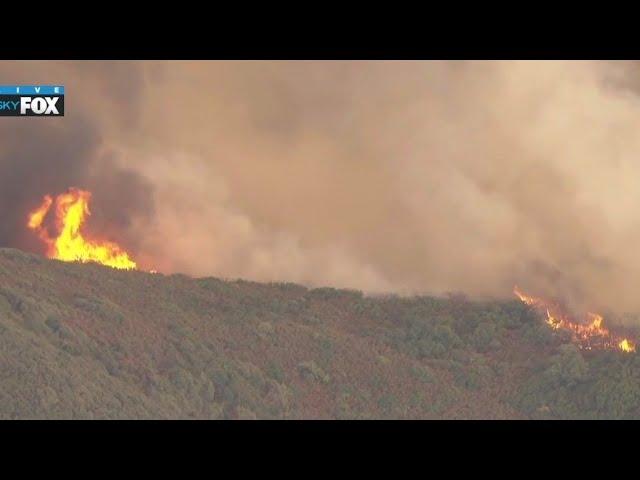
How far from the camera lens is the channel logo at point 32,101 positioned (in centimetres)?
4097

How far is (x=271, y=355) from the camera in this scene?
1692 inches

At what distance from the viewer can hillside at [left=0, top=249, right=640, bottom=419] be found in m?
38.8

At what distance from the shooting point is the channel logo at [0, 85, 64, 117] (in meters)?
41.0

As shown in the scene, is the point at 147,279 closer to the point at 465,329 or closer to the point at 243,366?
the point at 243,366

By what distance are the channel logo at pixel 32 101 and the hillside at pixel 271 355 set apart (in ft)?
15.7

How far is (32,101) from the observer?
41969mm

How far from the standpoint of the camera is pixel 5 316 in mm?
39906

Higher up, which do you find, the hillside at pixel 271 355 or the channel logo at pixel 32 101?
the channel logo at pixel 32 101

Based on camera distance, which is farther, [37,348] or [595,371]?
[595,371]

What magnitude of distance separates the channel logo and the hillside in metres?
4.79

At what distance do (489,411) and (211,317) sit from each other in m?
9.26

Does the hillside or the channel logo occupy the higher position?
the channel logo

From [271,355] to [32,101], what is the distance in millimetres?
10627
